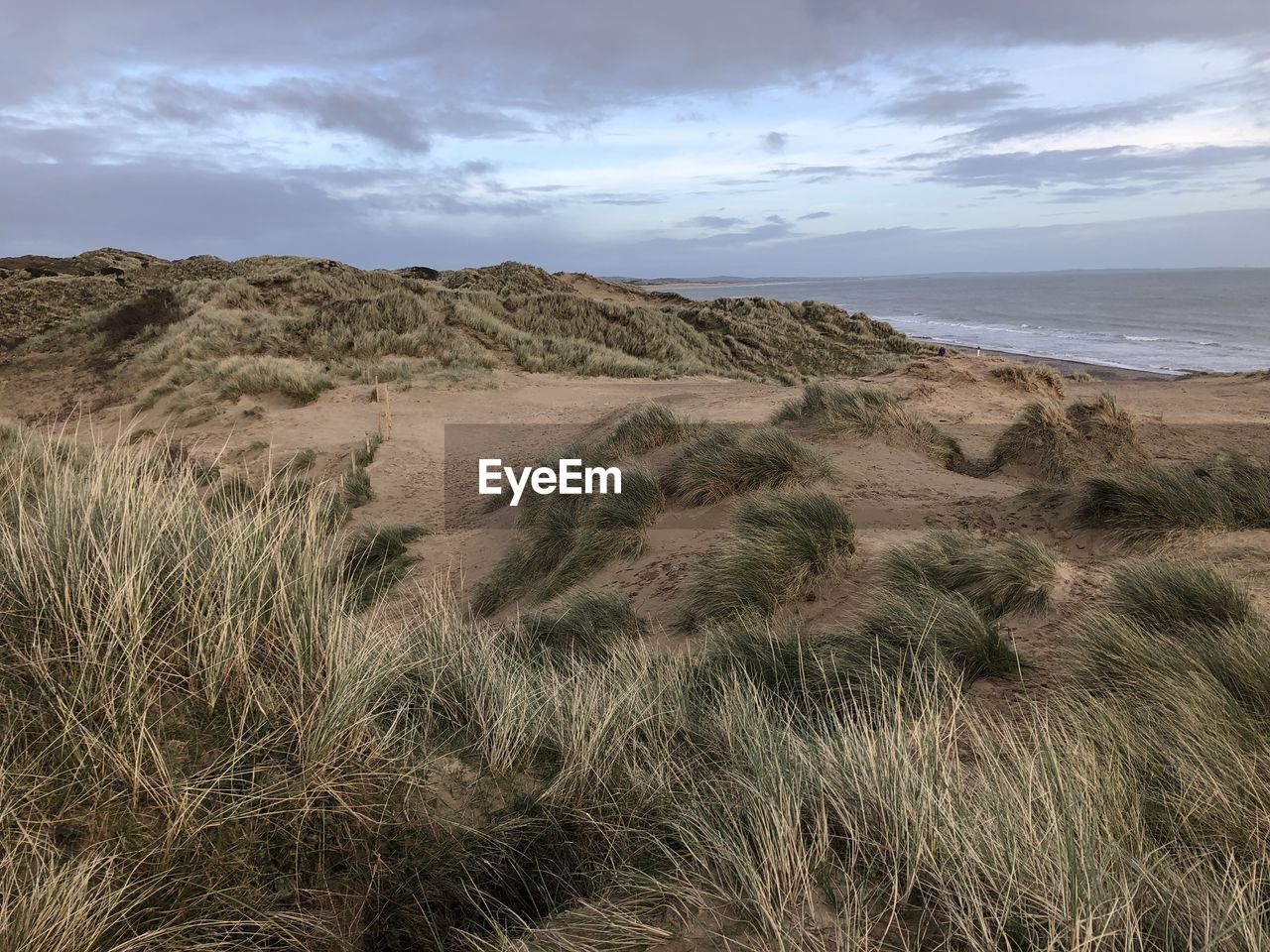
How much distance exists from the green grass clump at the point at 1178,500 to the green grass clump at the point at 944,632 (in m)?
1.96

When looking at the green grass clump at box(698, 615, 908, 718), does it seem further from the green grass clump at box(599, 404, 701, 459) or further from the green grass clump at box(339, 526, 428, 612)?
the green grass clump at box(599, 404, 701, 459)

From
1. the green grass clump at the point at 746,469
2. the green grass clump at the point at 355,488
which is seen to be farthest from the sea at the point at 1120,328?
the green grass clump at the point at 355,488

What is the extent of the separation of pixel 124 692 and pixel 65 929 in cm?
77

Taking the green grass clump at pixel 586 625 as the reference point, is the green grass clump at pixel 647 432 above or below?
above

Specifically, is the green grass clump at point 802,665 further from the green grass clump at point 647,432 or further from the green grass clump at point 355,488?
the green grass clump at point 355,488

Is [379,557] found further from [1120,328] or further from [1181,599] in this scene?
[1120,328]

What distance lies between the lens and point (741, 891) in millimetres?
1900

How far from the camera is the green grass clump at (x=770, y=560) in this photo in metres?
4.82

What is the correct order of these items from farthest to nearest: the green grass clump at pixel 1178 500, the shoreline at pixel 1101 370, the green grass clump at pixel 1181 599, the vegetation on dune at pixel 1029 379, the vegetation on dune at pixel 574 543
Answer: the shoreline at pixel 1101 370, the vegetation on dune at pixel 1029 379, the vegetation on dune at pixel 574 543, the green grass clump at pixel 1178 500, the green grass clump at pixel 1181 599

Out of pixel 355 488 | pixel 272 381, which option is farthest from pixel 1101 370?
pixel 272 381

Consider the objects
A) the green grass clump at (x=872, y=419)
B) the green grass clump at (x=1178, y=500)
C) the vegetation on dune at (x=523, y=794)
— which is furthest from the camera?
the green grass clump at (x=872, y=419)

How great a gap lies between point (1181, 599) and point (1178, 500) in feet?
6.27

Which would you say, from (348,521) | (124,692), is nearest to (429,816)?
(124,692)

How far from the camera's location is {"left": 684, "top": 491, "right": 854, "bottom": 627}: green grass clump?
4.82 metres
